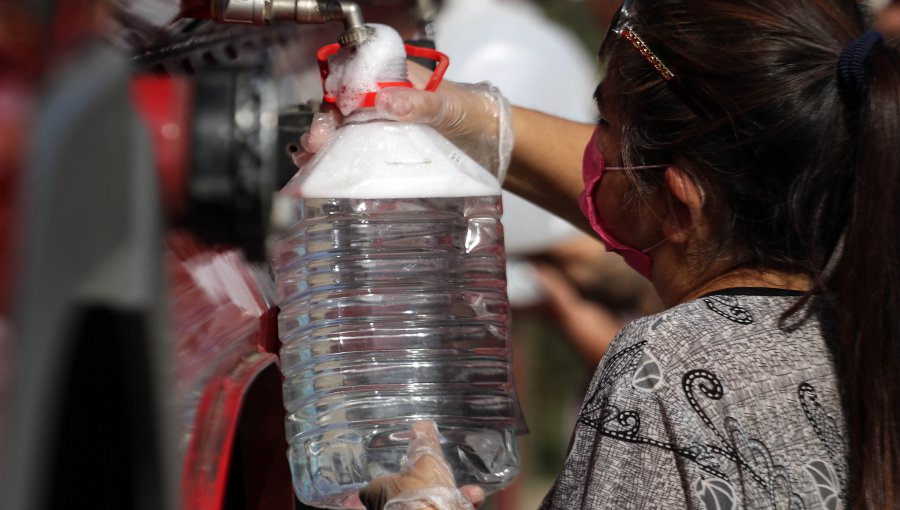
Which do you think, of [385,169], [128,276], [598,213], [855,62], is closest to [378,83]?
[385,169]

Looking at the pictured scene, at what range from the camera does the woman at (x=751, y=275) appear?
1.56m

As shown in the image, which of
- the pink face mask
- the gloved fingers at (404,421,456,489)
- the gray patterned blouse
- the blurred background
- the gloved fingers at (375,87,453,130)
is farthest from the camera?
the pink face mask

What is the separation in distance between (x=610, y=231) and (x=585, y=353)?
2.64 meters

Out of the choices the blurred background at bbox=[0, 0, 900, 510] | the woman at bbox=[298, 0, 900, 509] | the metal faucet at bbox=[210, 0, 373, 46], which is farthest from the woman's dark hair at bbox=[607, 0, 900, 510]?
the blurred background at bbox=[0, 0, 900, 510]

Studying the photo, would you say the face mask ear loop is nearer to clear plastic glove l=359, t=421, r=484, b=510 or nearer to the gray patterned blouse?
the gray patterned blouse

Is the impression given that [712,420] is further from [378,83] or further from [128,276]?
[128,276]

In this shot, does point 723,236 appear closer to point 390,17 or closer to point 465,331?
point 465,331

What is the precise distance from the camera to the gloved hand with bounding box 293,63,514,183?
1.80 m

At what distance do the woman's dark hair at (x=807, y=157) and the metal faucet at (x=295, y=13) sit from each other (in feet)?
1.60

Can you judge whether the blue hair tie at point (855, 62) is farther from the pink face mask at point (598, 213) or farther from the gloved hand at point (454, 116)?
the gloved hand at point (454, 116)

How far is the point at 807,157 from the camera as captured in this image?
1.70 m

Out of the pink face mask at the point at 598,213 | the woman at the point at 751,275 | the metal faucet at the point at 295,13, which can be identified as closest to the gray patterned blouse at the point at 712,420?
the woman at the point at 751,275

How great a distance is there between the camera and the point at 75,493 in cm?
81

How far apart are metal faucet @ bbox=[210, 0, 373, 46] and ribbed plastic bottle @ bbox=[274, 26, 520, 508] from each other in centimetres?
4
